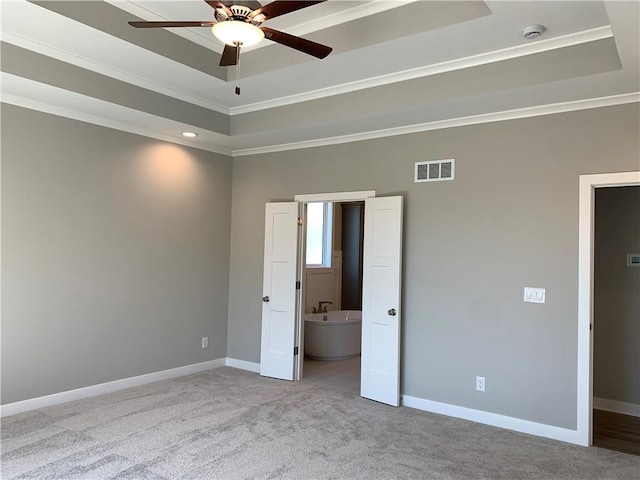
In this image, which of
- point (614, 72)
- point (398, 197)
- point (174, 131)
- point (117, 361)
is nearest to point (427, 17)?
point (614, 72)

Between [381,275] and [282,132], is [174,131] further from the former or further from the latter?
[381,275]

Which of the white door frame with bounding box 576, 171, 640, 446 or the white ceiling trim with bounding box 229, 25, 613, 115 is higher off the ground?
the white ceiling trim with bounding box 229, 25, 613, 115

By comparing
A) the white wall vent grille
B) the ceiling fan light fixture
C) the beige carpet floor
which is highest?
the ceiling fan light fixture

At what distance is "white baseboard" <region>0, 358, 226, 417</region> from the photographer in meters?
3.99

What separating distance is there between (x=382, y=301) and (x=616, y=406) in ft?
7.96

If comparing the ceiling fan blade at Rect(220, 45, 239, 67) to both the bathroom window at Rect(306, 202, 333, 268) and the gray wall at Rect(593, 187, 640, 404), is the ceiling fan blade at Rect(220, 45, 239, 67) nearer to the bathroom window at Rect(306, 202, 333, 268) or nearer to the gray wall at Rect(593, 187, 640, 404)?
the gray wall at Rect(593, 187, 640, 404)

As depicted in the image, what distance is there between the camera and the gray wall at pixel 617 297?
4.41m

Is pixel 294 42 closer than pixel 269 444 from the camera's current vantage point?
Yes

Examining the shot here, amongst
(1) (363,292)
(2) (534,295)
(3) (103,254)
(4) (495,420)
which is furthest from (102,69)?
(4) (495,420)

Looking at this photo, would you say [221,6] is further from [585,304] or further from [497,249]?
[585,304]

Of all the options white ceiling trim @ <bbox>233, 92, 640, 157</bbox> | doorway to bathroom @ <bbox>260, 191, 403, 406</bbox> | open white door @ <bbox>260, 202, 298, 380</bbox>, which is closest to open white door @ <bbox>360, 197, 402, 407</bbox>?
doorway to bathroom @ <bbox>260, 191, 403, 406</bbox>

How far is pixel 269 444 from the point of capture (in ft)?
11.4

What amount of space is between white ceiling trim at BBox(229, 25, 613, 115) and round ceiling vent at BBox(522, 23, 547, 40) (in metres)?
0.19

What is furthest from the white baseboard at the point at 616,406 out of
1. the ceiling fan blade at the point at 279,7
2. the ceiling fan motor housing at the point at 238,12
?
the ceiling fan motor housing at the point at 238,12
